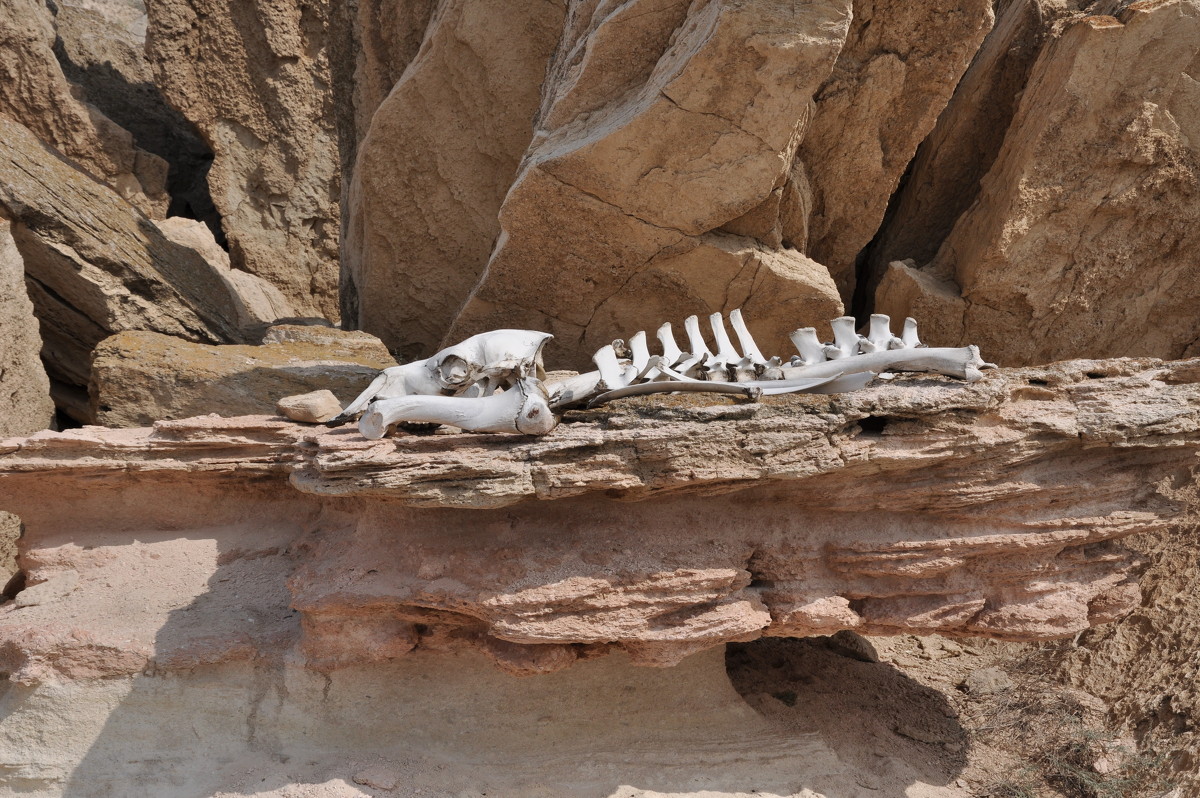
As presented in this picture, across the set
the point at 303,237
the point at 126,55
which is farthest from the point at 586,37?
the point at 126,55

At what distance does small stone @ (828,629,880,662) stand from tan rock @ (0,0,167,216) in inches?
232

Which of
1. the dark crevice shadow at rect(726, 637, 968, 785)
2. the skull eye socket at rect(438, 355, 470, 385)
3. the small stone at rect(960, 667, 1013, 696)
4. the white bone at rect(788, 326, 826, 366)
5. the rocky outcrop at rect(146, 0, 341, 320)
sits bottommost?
the small stone at rect(960, 667, 1013, 696)

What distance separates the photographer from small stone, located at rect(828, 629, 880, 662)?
4.61 meters

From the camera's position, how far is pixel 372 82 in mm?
6133

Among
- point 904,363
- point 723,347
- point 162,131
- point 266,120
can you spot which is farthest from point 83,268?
point 904,363

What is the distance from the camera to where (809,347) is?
144 inches

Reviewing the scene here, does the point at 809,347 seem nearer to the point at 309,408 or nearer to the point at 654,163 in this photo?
the point at 654,163

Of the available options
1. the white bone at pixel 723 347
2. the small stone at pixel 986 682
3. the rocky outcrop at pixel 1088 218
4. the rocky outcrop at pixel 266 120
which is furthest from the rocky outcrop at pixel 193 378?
the small stone at pixel 986 682

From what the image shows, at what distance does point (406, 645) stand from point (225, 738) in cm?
74

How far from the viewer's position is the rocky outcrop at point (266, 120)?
6.88 m

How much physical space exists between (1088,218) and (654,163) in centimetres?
264

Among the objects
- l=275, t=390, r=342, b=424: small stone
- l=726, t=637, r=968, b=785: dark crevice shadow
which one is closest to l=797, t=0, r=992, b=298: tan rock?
l=726, t=637, r=968, b=785: dark crevice shadow

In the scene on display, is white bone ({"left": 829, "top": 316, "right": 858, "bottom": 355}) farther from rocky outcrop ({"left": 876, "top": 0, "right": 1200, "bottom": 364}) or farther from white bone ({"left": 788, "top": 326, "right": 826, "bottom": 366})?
rocky outcrop ({"left": 876, "top": 0, "right": 1200, "bottom": 364})

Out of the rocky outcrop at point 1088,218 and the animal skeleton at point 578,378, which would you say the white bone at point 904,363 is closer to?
the animal skeleton at point 578,378
